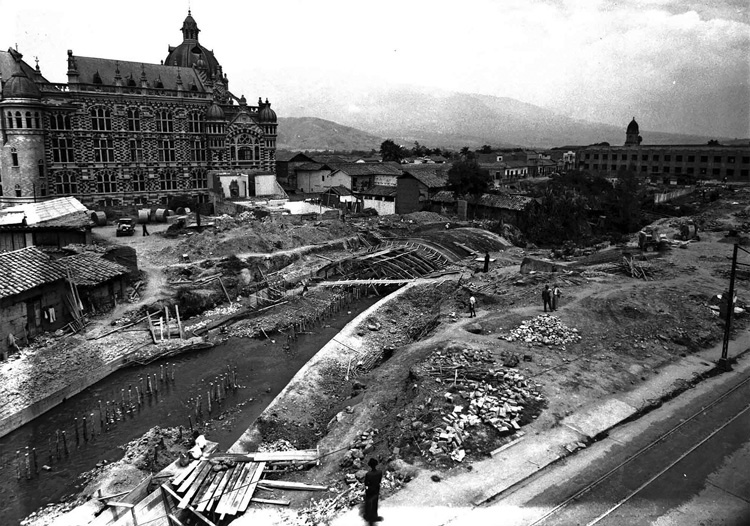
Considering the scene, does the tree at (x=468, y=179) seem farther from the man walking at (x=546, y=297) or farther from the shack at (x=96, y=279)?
the shack at (x=96, y=279)

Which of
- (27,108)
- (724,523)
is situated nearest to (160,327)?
(724,523)

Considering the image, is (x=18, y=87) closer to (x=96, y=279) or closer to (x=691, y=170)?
(x=96, y=279)

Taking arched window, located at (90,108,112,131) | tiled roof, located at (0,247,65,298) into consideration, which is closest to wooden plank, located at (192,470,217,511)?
tiled roof, located at (0,247,65,298)

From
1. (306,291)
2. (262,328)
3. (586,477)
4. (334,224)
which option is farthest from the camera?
(334,224)

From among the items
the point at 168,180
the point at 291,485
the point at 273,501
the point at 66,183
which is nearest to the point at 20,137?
the point at 66,183

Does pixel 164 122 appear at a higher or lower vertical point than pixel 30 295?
higher

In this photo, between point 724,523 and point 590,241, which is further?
point 590,241

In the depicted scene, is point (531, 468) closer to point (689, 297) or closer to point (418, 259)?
point (689, 297)

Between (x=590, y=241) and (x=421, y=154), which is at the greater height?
(x=421, y=154)
